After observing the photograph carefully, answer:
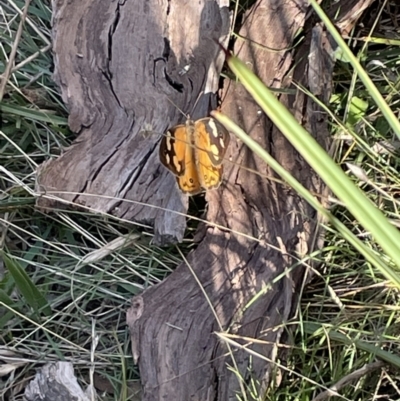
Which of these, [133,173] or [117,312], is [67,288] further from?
[133,173]

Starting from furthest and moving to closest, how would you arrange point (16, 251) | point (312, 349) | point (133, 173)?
point (16, 251)
point (133, 173)
point (312, 349)

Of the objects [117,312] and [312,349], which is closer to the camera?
[312,349]

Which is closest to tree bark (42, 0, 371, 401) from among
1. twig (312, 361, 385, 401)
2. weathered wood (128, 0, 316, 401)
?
weathered wood (128, 0, 316, 401)

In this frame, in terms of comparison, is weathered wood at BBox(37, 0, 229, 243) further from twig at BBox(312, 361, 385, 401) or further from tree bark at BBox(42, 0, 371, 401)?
twig at BBox(312, 361, 385, 401)

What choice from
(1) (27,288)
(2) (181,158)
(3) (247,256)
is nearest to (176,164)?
(2) (181,158)

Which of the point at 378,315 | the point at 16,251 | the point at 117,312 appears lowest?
the point at 378,315

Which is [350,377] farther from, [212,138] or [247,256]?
[212,138]

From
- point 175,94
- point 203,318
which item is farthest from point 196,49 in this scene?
point 203,318
